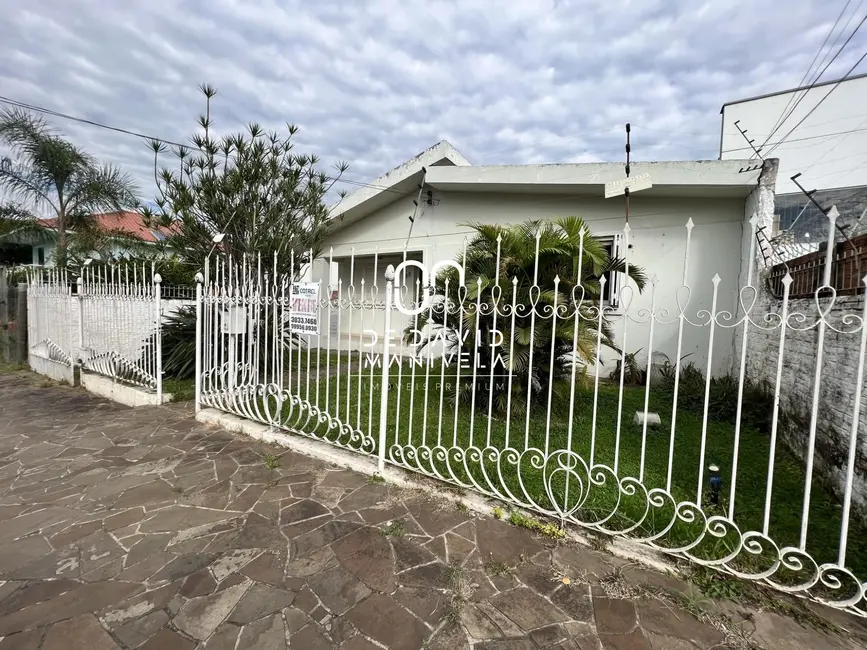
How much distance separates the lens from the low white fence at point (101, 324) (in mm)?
5602

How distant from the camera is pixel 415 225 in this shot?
8.85 m

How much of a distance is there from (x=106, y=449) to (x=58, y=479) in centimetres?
A: 67

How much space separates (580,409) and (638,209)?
402 cm

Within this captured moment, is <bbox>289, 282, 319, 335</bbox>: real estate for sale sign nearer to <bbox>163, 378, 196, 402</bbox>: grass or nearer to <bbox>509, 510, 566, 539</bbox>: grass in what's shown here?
<bbox>509, 510, 566, 539</bbox>: grass

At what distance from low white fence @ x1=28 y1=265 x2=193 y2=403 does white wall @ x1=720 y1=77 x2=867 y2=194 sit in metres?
13.3

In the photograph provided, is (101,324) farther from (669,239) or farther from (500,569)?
(669,239)

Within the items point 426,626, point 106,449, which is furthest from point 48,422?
point 426,626

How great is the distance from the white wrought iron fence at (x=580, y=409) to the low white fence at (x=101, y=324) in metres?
1.47

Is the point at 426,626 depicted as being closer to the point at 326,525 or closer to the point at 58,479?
the point at 326,525

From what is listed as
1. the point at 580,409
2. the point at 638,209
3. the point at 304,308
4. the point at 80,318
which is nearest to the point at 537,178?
the point at 638,209

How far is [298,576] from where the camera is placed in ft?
7.21

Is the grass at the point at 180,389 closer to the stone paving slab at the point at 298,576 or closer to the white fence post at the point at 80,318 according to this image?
the white fence post at the point at 80,318

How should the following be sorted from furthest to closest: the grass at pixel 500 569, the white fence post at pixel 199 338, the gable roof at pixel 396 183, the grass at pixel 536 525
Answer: the gable roof at pixel 396 183 < the white fence post at pixel 199 338 < the grass at pixel 536 525 < the grass at pixel 500 569

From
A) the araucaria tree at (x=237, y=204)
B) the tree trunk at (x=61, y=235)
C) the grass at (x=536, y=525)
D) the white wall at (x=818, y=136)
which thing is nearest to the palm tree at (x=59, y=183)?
the tree trunk at (x=61, y=235)
